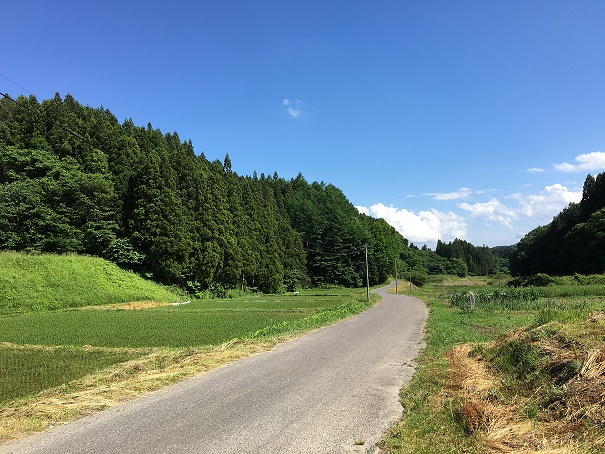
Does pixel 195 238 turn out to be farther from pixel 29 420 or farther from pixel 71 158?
pixel 29 420

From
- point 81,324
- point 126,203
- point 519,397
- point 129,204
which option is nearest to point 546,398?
point 519,397

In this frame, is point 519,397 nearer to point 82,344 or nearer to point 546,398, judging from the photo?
point 546,398

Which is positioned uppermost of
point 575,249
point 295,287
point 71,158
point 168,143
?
point 168,143

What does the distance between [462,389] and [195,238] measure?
44694 millimetres

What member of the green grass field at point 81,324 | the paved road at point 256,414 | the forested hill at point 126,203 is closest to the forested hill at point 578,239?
the forested hill at point 126,203

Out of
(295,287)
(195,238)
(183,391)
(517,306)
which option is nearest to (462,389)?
(183,391)

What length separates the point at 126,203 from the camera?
4788 cm

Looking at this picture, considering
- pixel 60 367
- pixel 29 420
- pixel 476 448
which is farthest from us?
pixel 60 367

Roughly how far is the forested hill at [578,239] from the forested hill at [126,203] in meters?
52.3

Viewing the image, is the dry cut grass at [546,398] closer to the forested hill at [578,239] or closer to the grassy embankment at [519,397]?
the grassy embankment at [519,397]

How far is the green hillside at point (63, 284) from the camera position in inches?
1146

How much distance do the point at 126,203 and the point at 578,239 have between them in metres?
74.4

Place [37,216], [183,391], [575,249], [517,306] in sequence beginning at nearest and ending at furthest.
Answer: [183,391], [517,306], [37,216], [575,249]

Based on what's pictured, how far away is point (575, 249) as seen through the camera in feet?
224
